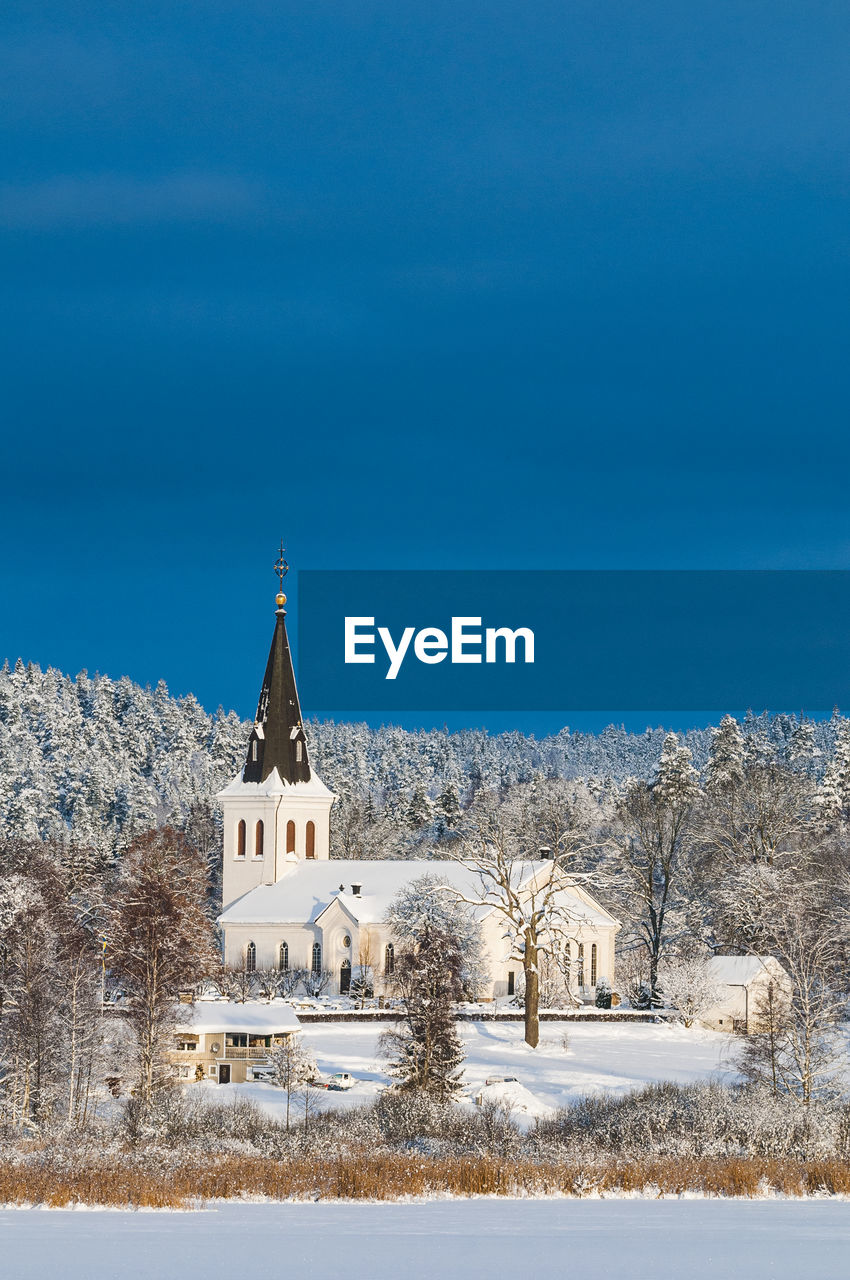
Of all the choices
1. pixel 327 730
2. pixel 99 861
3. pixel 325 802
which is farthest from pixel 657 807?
pixel 327 730

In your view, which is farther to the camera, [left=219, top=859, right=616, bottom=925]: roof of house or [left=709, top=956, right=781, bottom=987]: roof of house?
[left=219, top=859, right=616, bottom=925]: roof of house

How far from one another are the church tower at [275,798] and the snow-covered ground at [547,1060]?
24.1m

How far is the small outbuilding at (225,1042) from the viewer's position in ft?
167

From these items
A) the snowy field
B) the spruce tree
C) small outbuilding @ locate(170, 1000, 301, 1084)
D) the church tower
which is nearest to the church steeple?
the church tower

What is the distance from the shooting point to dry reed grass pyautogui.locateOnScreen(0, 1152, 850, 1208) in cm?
2545

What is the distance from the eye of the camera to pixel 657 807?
7406 cm

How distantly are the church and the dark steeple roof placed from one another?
0.05 meters

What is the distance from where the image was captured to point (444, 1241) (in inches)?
794

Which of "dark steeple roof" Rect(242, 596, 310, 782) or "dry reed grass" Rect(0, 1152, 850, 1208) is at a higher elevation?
"dark steeple roof" Rect(242, 596, 310, 782)

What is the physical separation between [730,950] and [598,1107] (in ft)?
106

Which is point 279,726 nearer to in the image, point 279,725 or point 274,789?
point 279,725

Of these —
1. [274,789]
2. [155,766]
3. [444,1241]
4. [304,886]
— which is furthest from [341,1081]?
[155,766]

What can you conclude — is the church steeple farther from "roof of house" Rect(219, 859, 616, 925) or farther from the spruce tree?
the spruce tree

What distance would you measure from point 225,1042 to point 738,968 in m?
20.3
